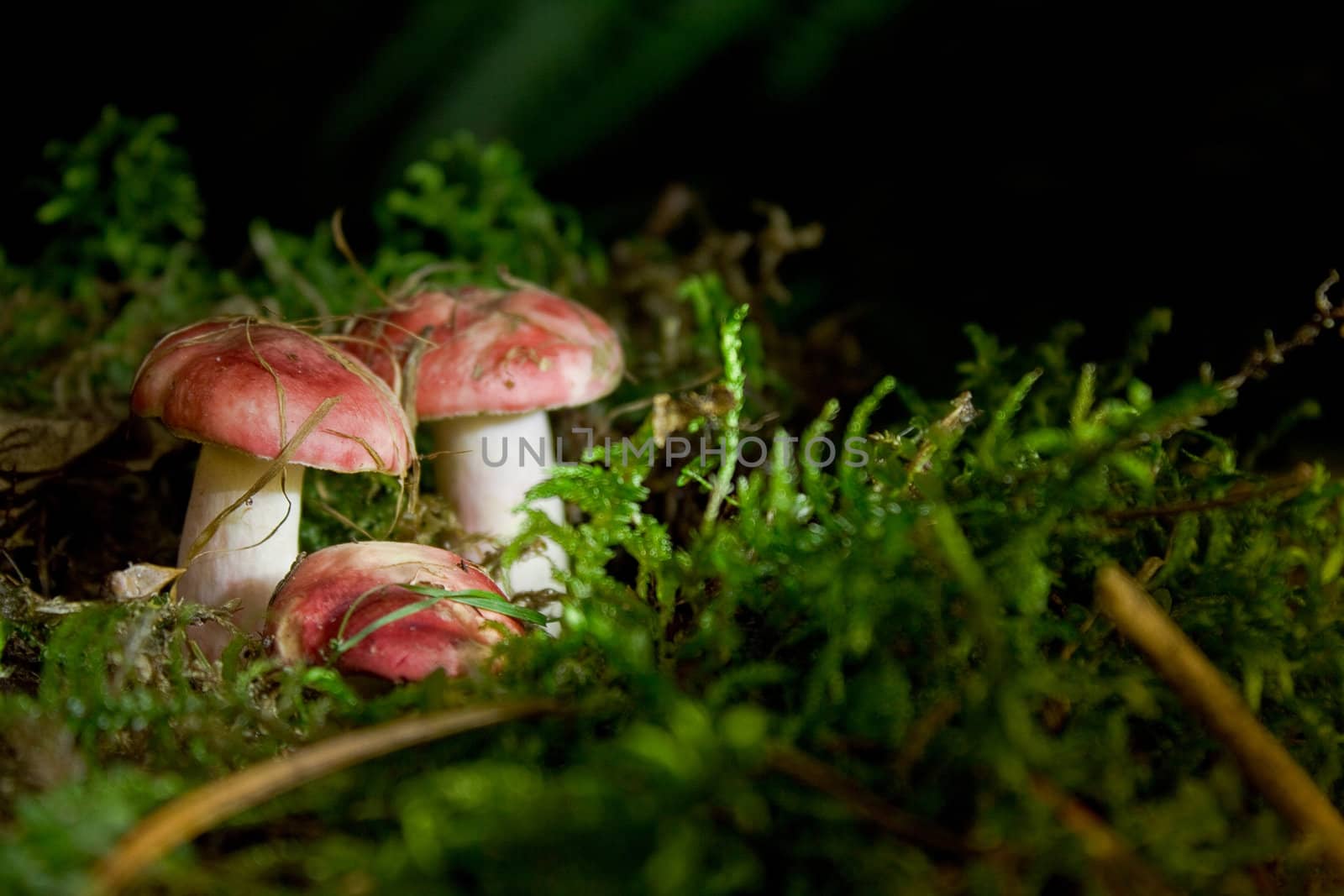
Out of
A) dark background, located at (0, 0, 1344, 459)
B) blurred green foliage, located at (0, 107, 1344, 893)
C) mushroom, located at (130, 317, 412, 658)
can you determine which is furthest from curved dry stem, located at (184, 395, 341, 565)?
dark background, located at (0, 0, 1344, 459)

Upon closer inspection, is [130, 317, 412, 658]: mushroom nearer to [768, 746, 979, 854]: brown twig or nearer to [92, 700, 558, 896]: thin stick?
[92, 700, 558, 896]: thin stick

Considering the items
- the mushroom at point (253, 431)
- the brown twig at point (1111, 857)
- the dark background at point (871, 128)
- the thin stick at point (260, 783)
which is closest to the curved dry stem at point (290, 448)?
the mushroom at point (253, 431)

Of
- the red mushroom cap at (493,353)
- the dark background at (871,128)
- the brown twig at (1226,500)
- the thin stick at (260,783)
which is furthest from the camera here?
the dark background at (871,128)

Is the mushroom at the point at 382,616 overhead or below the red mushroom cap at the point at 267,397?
below

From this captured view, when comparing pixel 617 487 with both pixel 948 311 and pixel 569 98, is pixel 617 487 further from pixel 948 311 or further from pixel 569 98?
pixel 569 98

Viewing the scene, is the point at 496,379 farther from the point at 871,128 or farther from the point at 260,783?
the point at 871,128

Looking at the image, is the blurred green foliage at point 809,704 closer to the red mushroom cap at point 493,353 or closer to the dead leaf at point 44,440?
the red mushroom cap at point 493,353

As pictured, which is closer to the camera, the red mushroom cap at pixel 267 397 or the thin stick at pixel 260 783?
the thin stick at pixel 260 783

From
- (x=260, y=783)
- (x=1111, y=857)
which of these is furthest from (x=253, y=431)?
(x=1111, y=857)
